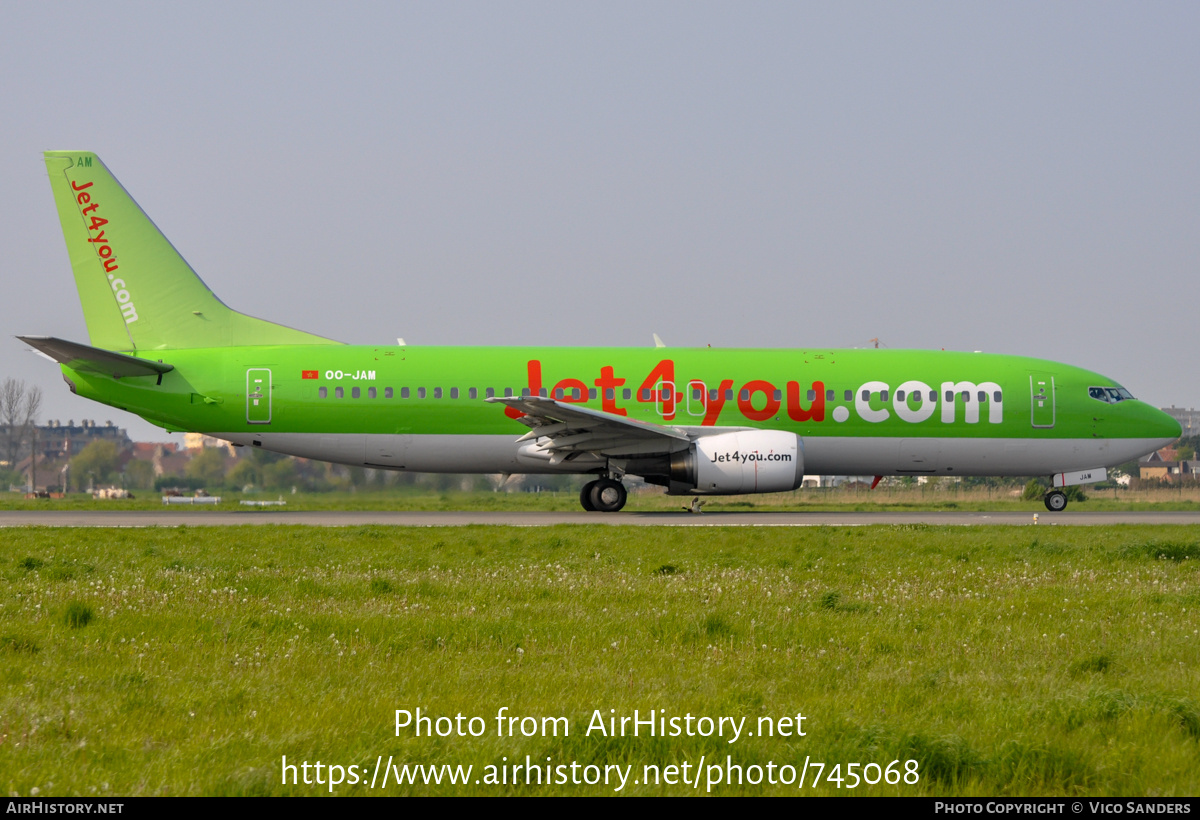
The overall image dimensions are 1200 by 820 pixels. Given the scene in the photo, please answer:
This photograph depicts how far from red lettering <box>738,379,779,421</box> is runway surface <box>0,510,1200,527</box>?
93.1 inches

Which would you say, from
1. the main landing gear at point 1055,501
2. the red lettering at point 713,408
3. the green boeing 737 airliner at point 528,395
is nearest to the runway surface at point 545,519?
the main landing gear at point 1055,501

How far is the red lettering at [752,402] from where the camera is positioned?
2472cm

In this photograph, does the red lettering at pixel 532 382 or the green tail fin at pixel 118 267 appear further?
the green tail fin at pixel 118 267

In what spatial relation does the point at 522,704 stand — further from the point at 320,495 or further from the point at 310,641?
the point at 320,495

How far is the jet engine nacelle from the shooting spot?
75.3ft

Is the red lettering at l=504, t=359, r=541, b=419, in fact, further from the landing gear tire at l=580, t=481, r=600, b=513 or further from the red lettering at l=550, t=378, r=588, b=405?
the landing gear tire at l=580, t=481, r=600, b=513

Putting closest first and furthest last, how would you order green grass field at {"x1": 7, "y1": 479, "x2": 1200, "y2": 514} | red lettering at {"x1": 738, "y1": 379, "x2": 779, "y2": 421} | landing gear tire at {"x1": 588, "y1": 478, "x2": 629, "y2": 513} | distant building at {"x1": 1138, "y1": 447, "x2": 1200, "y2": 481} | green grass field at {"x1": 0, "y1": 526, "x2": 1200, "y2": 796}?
green grass field at {"x1": 0, "y1": 526, "x2": 1200, "y2": 796}, landing gear tire at {"x1": 588, "y1": 478, "x2": 629, "y2": 513}, red lettering at {"x1": 738, "y1": 379, "x2": 779, "y2": 421}, green grass field at {"x1": 7, "y1": 479, "x2": 1200, "y2": 514}, distant building at {"x1": 1138, "y1": 447, "x2": 1200, "y2": 481}

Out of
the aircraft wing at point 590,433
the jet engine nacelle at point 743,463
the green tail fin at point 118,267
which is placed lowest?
the jet engine nacelle at point 743,463

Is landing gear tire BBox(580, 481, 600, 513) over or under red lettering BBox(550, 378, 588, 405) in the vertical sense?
under

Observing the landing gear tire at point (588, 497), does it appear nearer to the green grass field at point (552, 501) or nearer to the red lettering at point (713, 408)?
the green grass field at point (552, 501)

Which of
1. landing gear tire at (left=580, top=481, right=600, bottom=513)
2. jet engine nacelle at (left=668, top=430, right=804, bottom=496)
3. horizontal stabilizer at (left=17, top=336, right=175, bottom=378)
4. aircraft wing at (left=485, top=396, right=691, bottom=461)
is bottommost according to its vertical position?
landing gear tire at (left=580, top=481, right=600, bottom=513)

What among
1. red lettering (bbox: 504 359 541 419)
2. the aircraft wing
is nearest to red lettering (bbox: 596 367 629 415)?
the aircraft wing

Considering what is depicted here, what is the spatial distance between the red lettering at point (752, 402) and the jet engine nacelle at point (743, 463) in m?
1.29
